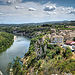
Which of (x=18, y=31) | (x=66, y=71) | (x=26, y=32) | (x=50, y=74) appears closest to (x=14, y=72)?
(x=50, y=74)

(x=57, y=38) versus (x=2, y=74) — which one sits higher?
(x=57, y=38)

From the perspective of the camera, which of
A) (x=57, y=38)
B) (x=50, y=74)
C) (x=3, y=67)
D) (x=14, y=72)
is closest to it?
(x=50, y=74)

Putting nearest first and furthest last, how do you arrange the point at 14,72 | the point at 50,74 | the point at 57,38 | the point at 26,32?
1. the point at 50,74
2. the point at 14,72
3. the point at 57,38
4. the point at 26,32

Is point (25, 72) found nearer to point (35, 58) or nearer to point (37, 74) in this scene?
point (37, 74)

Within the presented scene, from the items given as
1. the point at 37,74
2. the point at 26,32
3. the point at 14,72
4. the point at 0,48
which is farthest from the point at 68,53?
the point at 26,32

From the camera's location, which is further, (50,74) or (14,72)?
(14,72)

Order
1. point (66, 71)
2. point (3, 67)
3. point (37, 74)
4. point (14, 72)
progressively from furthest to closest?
point (3, 67) → point (14, 72) → point (37, 74) → point (66, 71)

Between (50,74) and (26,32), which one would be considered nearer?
(50,74)

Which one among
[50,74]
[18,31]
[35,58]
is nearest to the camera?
[50,74]

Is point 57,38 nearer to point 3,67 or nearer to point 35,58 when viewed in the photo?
point 35,58
